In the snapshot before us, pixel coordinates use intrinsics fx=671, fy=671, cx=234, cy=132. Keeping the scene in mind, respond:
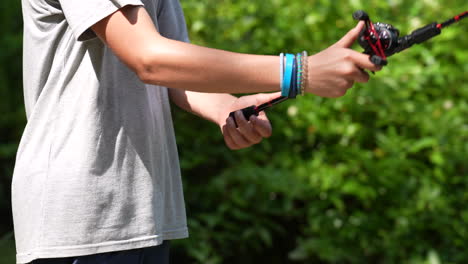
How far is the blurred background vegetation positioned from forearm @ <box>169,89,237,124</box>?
1.72 meters

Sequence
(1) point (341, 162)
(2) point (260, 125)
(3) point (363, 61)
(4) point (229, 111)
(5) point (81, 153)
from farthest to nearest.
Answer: (1) point (341, 162)
(4) point (229, 111)
(2) point (260, 125)
(5) point (81, 153)
(3) point (363, 61)

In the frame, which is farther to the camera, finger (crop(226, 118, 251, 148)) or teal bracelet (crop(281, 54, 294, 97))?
finger (crop(226, 118, 251, 148))

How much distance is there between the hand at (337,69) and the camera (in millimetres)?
1424

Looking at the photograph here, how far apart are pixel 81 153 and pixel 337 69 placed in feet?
2.12

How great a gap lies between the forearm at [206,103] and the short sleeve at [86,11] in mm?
532

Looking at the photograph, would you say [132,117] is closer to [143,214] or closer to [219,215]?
[143,214]

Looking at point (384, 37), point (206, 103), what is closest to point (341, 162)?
point (206, 103)

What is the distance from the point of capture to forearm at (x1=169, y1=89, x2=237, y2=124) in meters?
1.96

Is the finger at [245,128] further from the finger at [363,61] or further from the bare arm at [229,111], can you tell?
the finger at [363,61]

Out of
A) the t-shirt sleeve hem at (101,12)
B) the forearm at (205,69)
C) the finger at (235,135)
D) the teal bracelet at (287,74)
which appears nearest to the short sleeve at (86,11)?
the t-shirt sleeve hem at (101,12)

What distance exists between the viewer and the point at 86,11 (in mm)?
1492

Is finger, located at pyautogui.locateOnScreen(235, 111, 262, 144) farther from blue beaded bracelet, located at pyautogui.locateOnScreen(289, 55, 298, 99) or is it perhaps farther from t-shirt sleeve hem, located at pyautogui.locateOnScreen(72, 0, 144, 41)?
t-shirt sleeve hem, located at pyautogui.locateOnScreen(72, 0, 144, 41)

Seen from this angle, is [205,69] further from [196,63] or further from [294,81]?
[294,81]

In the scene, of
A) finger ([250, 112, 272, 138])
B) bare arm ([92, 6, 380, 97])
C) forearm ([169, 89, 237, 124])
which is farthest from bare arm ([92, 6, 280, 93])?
forearm ([169, 89, 237, 124])
